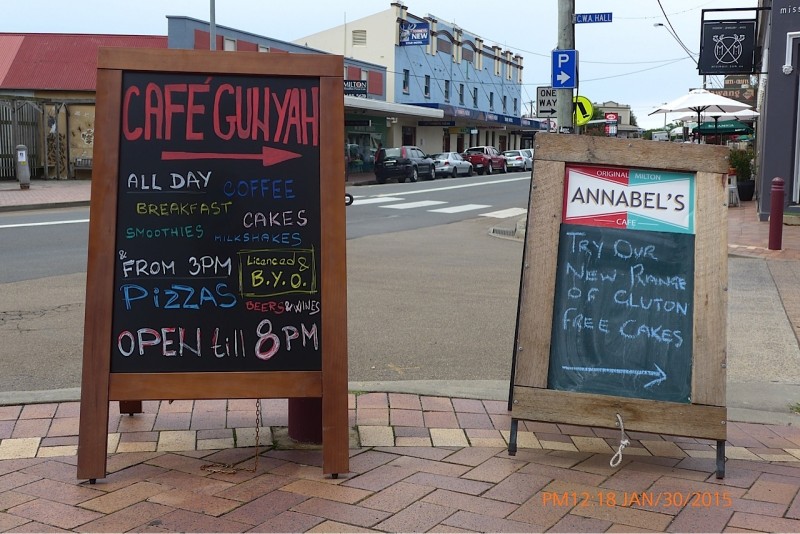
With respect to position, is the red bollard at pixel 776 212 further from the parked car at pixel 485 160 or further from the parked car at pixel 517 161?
the parked car at pixel 517 161

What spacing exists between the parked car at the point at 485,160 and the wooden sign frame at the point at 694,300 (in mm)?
39129

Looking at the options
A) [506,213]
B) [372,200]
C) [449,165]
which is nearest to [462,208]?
[506,213]

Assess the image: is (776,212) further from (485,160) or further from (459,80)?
(459,80)

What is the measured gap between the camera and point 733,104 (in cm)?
2067

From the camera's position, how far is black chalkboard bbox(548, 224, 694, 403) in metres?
4.21

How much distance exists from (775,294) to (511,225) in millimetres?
8425

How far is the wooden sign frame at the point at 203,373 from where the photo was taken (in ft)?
12.7

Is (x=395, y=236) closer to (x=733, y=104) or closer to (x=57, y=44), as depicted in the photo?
(x=733, y=104)

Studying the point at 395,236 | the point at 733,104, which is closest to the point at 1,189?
the point at 395,236

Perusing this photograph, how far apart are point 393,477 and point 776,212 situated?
1029 centimetres

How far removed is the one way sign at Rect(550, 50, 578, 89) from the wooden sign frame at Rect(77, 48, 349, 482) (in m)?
11.4

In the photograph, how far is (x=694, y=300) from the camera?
13.8 ft

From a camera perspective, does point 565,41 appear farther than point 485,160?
No

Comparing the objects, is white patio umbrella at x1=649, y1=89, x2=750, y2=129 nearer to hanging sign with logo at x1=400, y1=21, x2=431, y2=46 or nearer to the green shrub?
the green shrub
